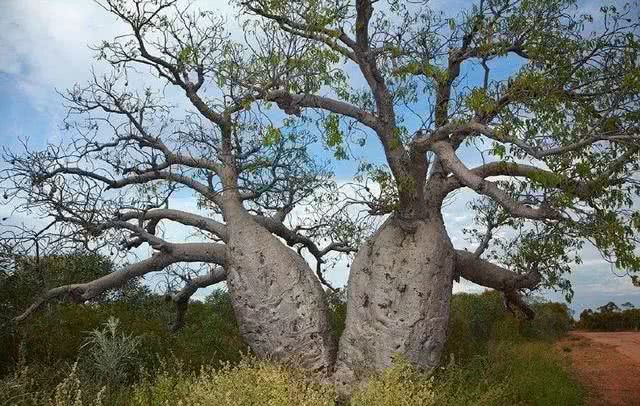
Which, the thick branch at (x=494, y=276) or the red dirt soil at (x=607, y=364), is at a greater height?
the thick branch at (x=494, y=276)

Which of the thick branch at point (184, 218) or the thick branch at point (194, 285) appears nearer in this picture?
the thick branch at point (184, 218)

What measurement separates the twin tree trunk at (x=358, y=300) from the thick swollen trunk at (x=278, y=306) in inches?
0.6

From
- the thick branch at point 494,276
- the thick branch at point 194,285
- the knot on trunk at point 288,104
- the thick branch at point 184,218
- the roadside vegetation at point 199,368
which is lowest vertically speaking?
the roadside vegetation at point 199,368

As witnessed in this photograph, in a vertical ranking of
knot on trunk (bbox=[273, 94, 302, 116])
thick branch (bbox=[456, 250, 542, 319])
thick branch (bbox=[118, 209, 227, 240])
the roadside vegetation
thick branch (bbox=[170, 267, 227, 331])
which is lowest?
the roadside vegetation

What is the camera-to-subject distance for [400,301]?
10.3 meters

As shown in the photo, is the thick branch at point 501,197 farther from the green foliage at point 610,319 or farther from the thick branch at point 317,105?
the green foliage at point 610,319

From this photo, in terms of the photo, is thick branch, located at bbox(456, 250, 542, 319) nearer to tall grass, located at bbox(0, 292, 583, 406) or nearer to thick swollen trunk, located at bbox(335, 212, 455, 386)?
thick swollen trunk, located at bbox(335, 212, 455, 386)

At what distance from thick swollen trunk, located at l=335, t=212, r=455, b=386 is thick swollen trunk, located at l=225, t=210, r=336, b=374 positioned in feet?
1.40

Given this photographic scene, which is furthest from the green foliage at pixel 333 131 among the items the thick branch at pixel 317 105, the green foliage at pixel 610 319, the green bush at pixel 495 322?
the green foliage at pixel 610 319

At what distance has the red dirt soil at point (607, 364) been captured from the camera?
1535cm

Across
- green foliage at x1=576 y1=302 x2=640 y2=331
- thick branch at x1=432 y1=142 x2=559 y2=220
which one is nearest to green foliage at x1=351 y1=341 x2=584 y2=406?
thick branch at x1=432 y1=142 x2=559 y2=220

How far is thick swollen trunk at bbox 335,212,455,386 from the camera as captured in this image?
1025 cm

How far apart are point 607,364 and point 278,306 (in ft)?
39.1

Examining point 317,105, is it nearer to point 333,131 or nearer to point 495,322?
point 333,131
